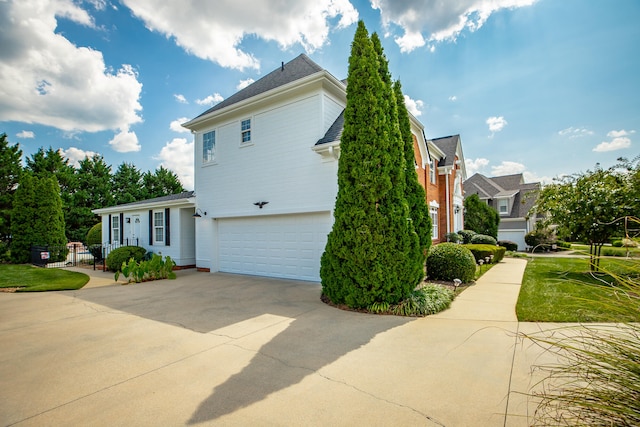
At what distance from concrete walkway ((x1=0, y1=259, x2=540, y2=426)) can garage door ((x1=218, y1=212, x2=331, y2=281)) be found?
3072 mm

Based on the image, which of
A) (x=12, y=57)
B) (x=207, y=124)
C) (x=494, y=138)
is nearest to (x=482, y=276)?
(x=494, y=138)

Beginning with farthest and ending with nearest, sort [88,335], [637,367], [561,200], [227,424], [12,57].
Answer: [561,200]
[12,57]
[88,335]
[227,424]
[637,367]

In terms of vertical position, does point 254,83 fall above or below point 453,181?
above

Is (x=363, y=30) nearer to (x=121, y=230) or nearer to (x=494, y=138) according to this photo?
(x=494, y=138)

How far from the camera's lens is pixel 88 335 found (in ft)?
17.2

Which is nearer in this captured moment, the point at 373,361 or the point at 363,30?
the point at 373,361

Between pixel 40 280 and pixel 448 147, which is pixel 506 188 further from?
pixel 40 280

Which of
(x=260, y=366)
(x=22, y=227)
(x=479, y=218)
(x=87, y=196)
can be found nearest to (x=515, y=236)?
(x=479, y=218)

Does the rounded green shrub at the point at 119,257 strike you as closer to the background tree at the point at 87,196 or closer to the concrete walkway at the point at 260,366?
the concrete walkway at the point at 260,366

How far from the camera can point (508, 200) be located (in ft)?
91.7

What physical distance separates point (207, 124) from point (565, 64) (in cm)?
1292

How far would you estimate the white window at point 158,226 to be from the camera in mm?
14883

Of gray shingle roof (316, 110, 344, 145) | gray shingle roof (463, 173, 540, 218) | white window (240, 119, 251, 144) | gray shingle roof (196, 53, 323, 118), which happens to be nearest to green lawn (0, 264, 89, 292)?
white window (240, 119, 251, 144)

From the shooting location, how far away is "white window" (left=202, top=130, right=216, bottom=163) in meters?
13.1
